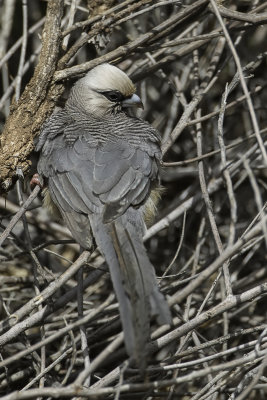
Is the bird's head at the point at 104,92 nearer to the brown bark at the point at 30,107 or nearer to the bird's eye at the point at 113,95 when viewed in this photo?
the bird's eye at the point at 113,95

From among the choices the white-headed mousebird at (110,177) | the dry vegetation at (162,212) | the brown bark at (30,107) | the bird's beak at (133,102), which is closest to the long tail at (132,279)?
the white-headed mousebird at (110,177)

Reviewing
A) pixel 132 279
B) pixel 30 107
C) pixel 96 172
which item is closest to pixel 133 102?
pixel 30 107

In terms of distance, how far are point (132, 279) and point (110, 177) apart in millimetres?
1021

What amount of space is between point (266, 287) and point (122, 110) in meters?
2.16

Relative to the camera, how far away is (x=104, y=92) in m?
4.85

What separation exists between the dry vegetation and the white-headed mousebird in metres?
0.17

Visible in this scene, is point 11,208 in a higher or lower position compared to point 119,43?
lower

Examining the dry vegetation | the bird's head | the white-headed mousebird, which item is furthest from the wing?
the bird's head

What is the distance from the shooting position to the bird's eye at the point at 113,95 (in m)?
4.84

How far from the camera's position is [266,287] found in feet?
11.1

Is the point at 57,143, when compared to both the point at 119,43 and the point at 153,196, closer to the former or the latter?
the point at 153,196

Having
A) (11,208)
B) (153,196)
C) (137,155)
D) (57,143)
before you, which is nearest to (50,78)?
(57,143)

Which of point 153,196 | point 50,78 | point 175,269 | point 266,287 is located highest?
point 50,78

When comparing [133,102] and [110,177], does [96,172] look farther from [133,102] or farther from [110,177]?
[133,102]
